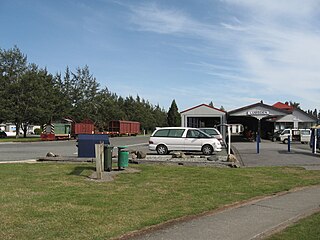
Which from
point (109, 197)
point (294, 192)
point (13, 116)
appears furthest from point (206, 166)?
point (13, 116)

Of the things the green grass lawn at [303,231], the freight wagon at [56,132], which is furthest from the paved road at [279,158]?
the freight wagon at [56,132]

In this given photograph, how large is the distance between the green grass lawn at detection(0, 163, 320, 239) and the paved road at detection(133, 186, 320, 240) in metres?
0.45

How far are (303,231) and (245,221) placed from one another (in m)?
1.07

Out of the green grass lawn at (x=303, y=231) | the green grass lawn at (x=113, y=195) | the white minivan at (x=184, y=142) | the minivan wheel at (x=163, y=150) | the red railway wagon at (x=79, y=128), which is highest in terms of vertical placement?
the red railway wagon at (x=79, y=128)

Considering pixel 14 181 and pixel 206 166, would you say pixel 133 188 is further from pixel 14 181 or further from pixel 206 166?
pixel 206 166

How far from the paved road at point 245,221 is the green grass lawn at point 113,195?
0.45 metres

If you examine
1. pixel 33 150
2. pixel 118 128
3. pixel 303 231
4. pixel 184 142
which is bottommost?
pixel 303 231

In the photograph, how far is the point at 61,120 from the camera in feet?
208

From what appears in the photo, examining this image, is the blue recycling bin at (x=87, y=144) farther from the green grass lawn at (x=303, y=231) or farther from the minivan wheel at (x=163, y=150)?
the green grass lawn at (x=303, y=231)

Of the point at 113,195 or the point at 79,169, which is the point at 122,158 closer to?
the point at 79,169

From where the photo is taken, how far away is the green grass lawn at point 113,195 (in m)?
6.44

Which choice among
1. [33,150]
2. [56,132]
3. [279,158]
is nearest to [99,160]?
[279,158]

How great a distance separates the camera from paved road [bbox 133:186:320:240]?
6.19 m

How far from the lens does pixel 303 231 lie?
6469 millimetres
